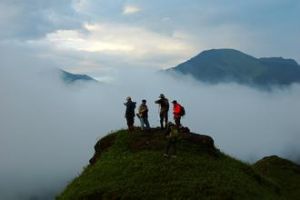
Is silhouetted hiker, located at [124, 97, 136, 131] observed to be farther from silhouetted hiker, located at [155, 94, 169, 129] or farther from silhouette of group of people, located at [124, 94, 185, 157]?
silhouetted hiker, located at [155, 94, 169, 129]

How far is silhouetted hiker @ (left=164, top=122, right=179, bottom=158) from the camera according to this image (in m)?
45.6

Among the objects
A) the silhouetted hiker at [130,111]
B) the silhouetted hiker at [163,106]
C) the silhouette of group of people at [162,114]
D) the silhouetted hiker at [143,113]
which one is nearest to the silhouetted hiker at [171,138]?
the silhouette of group of people at [162,114]

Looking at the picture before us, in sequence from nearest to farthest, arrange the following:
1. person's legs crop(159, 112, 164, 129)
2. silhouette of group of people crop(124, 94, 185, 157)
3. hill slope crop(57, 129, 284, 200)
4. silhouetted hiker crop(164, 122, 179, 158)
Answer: hill slope crop(57, 129, 284, 200) < silhouetted hiker crop(164, 122, 179, 158) < silhouette of group of people crop(124, 94, 185, 157) < person's legs crop(159, 112, 164, 129)

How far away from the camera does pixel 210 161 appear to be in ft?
163

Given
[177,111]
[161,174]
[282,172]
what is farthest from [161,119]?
[282,172]

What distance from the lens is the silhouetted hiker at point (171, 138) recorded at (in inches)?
1794

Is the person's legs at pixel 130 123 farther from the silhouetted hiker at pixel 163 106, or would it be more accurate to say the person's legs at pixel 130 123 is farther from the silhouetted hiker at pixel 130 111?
the silhouetted hiker at pixel 163 106

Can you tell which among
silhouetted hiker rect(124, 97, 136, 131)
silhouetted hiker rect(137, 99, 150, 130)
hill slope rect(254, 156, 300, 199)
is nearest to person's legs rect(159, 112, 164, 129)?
silhouetted hiker rect(137, 99, 150, 130)

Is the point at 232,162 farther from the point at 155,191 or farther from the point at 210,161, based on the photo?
the point at 155,191

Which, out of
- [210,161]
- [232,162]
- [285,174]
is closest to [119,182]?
[210,161]

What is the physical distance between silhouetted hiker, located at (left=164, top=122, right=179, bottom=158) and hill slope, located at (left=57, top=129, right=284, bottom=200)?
30.5 inches

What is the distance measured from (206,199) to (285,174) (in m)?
47.9

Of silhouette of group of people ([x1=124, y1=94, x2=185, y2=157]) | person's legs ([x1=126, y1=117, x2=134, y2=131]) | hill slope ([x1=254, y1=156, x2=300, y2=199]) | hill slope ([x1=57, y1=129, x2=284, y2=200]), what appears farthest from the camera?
hill slope ([x1=254, y1=156, x2=300, y2=199])

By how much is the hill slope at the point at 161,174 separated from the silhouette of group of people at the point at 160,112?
1.08m
